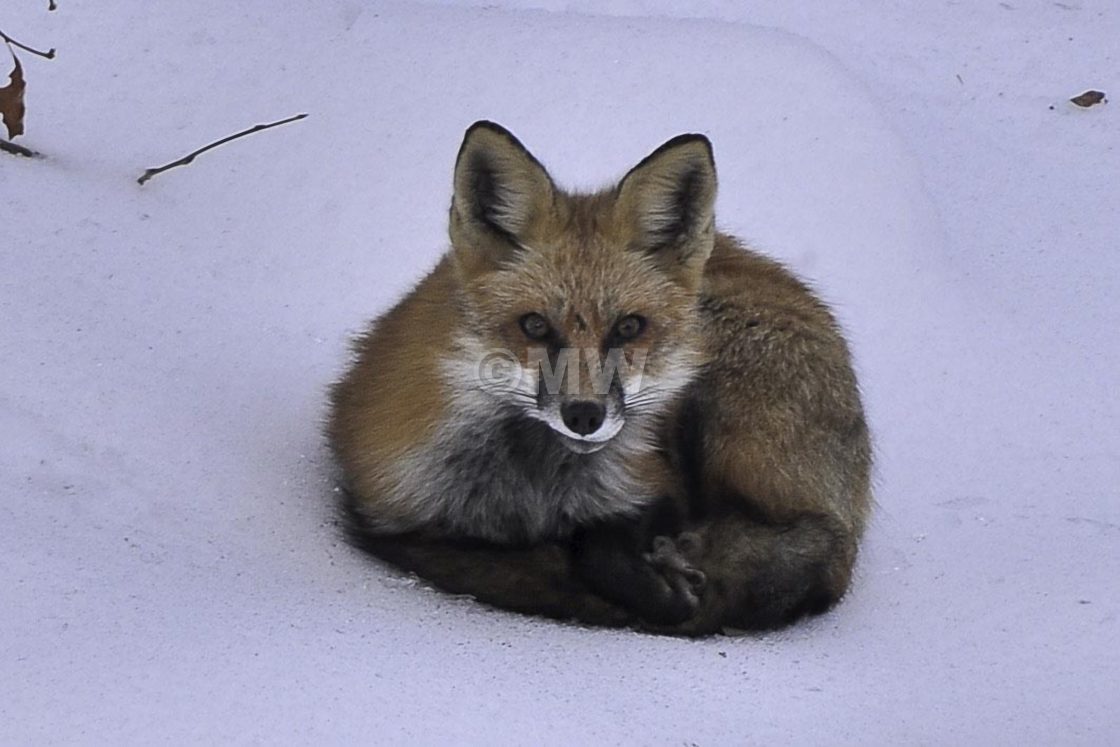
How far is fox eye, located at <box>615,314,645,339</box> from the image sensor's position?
290cm

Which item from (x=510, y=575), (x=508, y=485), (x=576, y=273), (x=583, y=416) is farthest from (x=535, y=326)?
(x=510, y=575)

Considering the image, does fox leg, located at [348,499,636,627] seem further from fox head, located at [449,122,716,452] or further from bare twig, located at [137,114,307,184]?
bare twig, located at [137,114,307,184]

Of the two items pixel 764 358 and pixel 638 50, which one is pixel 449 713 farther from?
pixel 638 50

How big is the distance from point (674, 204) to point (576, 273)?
0.29 meters

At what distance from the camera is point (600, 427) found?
2723mm

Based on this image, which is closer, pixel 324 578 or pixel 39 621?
pixel 39 621

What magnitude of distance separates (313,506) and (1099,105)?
4.39 m

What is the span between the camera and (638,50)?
5.23 m

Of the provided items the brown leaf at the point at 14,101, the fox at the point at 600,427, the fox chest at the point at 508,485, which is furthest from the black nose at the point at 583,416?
the brown leaf at the point at 14,101

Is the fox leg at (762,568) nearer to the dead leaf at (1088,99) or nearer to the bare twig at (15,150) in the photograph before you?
the bare twig at (15,150)

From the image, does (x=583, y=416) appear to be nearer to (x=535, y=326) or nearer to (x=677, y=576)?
(x=535, y=326)

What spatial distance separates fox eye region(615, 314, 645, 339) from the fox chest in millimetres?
291

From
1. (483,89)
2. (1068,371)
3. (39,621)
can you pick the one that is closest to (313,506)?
(39,621)

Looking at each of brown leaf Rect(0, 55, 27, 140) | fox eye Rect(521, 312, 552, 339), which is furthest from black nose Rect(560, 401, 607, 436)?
brown leaf Rect(0, 55, 27, 140)
